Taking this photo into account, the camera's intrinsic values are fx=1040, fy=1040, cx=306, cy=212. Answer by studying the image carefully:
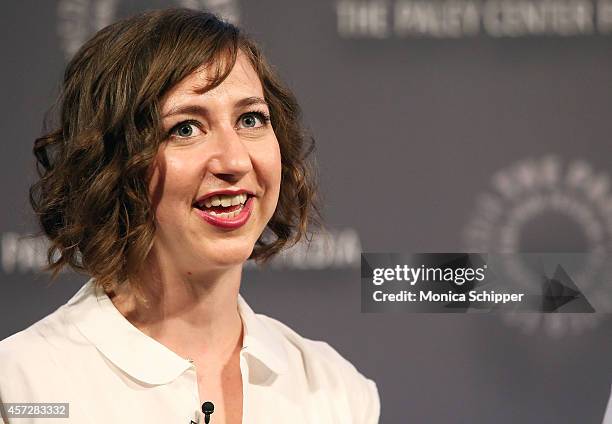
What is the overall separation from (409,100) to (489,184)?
0.82 feet

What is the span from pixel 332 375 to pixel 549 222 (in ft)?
2.56

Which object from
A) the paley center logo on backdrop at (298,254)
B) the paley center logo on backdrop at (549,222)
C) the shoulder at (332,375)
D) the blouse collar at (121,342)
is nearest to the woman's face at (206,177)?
the blouse collar at (121,342)

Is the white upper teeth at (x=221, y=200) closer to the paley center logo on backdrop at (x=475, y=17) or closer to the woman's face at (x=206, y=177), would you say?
the woman's face at (x=206, y=177)

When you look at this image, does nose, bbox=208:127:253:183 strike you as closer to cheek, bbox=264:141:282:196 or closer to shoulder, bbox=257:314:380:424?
cheek, bbox=264:141:282:196

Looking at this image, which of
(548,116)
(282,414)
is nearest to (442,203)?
(548,116)

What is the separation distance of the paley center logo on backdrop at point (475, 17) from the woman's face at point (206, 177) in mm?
809

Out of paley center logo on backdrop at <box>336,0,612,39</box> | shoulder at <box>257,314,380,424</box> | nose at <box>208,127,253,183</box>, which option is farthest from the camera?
paley center logo on backdrop at <box>336,0,612,39</box>

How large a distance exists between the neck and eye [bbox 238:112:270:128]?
0.68 feet

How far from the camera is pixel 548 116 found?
7.38ft

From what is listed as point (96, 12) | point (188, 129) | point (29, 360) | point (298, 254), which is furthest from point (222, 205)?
point (96, 12)

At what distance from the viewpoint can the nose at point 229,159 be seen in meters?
1.43

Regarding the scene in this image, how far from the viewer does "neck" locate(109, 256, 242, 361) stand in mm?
1503

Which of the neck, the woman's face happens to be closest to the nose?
the woman's face

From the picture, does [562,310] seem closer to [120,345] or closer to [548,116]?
[548,116]
